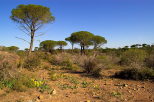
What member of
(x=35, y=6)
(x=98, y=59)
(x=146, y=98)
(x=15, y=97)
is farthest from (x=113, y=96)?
(x=35, y=6)

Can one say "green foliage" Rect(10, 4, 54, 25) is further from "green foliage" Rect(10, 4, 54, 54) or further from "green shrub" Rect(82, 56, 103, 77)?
"green shrub" Rect(82, 56, 103, 77)

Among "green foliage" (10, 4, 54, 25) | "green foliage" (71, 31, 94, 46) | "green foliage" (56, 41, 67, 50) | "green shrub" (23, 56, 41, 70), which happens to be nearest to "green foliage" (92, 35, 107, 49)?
"green foliage" (71, 31, 94, 46)

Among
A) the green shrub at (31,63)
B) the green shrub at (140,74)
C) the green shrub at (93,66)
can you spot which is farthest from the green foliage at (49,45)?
the green shrub at (140,74)

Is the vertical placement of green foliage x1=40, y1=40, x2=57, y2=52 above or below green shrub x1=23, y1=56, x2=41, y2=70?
above

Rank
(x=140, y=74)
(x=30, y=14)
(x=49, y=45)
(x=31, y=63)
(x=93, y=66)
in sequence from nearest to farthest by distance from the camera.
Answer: (x=140, y=74) → (x=93, y=66) → (x=31, y=63) → (x=30, y=14) → (x=49, y=45)

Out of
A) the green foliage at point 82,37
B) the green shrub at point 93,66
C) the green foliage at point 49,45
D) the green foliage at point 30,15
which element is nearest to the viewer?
the green shrub at point 93,66

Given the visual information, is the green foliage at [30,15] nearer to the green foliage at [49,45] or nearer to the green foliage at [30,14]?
the green foliage at [30,14]

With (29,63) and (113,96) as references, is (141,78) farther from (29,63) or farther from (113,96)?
(29,63)

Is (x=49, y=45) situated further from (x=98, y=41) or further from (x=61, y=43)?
(x=98, y=41)

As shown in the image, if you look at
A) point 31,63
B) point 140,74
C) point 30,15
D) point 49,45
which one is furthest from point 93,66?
point 49,45

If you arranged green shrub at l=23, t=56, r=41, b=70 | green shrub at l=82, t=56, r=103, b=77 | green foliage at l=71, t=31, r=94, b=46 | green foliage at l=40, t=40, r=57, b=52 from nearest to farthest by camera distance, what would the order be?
green shrub at l=82, t=56, r=103, b=77 < green shrub at l=23, t=56, r=41, b=70 < green foliage at l=71, t=31, r=94, b=46 < green foliage at l=40, t=40, r=57, b=52

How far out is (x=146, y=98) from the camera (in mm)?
3850

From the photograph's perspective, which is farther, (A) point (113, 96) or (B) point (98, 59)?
(B) point (98, 59)

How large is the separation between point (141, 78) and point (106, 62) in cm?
205
